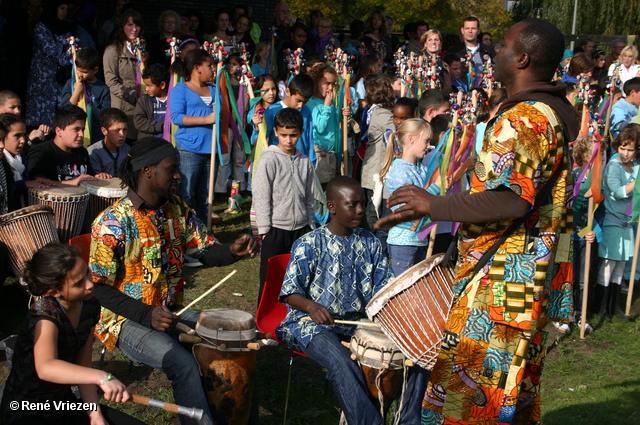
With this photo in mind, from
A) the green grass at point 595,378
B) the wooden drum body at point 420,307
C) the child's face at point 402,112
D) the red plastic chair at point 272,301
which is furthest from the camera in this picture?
the child's face at point 402,112

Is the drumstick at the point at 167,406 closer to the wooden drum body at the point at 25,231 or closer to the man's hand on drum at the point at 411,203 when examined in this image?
the man's hand on drum at the point at 411,203

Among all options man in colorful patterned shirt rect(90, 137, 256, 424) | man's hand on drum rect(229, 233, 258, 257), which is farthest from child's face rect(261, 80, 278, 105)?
man's hand on drum rect(229, 233, 258, 257)

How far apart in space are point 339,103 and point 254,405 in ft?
18.9

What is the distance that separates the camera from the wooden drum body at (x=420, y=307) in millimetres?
3654

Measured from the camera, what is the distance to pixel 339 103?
9.05 metres

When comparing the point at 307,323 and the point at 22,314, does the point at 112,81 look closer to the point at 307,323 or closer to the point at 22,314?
the point at 22,314

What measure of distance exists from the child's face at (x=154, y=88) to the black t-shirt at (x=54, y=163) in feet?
7.37

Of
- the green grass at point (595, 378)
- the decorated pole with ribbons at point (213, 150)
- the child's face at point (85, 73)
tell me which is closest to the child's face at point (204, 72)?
the decorated pole with ribbons at point (213, 150)

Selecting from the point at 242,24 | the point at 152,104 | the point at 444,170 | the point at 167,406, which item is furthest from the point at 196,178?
the point at 167,406

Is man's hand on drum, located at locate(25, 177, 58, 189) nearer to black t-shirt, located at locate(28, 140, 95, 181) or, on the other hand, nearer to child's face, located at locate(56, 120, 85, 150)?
black t-shirt, located at locate(28, 140, 95, 181)

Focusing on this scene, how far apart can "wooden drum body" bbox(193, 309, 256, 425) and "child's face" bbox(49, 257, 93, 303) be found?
71cm

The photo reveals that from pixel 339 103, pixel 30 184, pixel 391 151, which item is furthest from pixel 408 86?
pixel 30 184

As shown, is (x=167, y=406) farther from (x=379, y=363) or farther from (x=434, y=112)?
(x=434, y=112)

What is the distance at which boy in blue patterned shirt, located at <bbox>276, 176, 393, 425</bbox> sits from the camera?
4.20 meters
